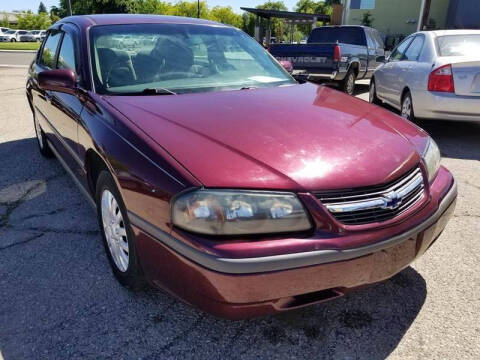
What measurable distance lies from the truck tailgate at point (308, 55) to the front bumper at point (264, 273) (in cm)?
724

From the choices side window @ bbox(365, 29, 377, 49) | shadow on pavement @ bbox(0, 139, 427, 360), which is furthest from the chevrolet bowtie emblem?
side window @ bbox(365, 29, 377, 49)

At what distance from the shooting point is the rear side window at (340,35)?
1101 centimetres

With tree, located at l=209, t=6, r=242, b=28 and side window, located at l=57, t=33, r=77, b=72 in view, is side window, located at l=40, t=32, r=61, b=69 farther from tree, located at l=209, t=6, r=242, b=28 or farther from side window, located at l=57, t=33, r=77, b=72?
tree, located at l=209, t=6, r=242, b=28

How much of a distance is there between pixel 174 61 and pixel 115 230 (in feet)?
4.34

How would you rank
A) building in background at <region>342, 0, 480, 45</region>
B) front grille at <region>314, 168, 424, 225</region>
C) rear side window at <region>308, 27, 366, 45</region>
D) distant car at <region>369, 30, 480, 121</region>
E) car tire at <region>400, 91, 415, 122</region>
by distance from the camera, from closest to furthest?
front grille at <region>314, 168, 424, 225</region>, distant car at <region>369, 30, 480, 121</region>, car tire at <region>400, 91, 415, 122</region>, rear side window at <region>308, 27, 366, 45</region>, building in background at <region>342, 0, 480, 45</region>

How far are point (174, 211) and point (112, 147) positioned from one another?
2.13 ft

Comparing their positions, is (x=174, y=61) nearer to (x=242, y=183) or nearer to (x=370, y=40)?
(x=242, y=183)

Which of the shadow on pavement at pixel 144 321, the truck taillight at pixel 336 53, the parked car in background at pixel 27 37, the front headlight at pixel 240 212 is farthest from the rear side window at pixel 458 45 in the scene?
the parked car in background at pixel 27 37

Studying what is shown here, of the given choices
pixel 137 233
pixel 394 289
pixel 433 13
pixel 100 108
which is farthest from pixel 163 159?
pixel 433 13

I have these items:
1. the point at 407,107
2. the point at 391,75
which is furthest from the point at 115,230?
the point at 391,75

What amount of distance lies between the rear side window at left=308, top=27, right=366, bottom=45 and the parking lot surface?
8.86 m

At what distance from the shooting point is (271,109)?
2482 mm

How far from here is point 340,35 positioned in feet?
37.3

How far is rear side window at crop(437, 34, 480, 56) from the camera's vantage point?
18.7 ft
